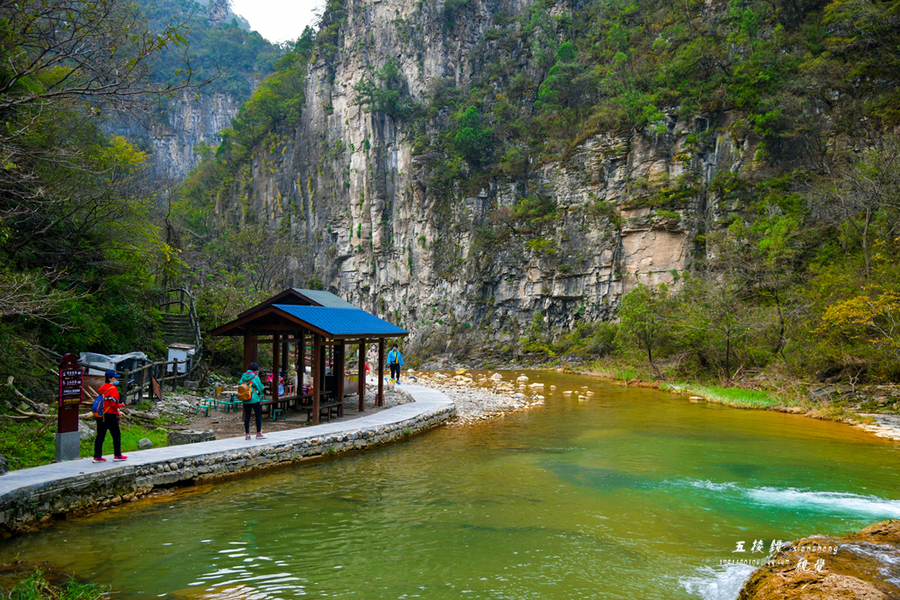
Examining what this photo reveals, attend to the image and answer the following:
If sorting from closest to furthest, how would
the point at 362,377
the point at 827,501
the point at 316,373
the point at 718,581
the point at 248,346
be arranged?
1. the point at 718,581
2. the point at 827,501
3. the point at 316,373
4. the point at 248,346
5. the point at 362,377

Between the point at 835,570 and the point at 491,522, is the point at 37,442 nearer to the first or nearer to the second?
the point at 491,522

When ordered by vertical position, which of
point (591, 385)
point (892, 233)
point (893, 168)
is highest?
point (893, 168)

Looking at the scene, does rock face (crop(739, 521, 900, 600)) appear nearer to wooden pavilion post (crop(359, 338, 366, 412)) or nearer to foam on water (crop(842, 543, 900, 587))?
foam on water (crop(842, 543, 900, 587))

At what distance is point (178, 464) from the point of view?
30.8 feet

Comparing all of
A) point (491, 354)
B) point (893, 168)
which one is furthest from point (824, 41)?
point (491, 354)

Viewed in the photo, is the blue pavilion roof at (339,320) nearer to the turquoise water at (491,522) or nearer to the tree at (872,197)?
the turquoise water at (491,522)

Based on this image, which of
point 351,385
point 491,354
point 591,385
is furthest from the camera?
point 491,354

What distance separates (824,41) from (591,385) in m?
25.7

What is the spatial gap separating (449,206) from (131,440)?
4016cm

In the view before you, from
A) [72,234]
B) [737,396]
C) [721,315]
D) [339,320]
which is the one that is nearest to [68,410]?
[339,320]

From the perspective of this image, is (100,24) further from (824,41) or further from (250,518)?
(824,41)

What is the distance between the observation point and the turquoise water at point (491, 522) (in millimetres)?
6055

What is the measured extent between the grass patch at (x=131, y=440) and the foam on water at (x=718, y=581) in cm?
989

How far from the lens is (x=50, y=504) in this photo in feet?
24.8
